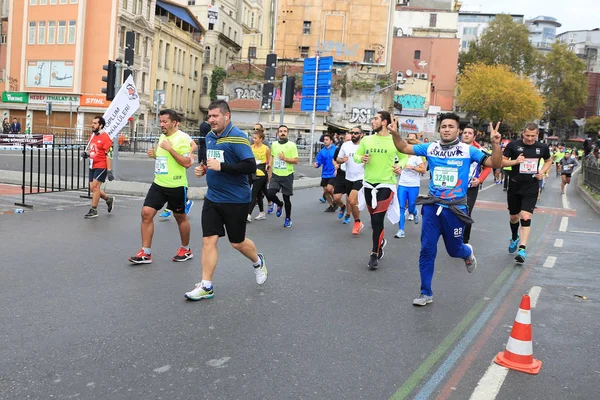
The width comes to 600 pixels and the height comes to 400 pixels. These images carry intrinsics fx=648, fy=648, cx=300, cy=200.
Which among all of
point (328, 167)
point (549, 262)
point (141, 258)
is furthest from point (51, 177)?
point (549, 262)

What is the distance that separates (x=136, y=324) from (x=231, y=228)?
140 centimetres

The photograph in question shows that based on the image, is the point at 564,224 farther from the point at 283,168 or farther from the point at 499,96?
the point at 499,96

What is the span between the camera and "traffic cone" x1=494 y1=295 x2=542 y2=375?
4.48 meters

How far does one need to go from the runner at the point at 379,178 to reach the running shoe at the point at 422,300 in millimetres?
1921

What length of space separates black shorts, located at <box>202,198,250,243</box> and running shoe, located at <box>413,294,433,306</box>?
1.80 m

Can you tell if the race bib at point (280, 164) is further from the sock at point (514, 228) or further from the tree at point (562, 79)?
the tree at point (562, 79)

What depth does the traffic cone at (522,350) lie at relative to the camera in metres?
4.48

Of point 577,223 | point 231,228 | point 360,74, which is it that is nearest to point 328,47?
point 360,74

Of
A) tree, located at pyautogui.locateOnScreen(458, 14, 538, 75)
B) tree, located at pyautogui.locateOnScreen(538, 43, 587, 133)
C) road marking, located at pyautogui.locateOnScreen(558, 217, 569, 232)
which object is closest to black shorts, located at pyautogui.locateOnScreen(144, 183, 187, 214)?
road marking, located at pyautogui.locateOnScreen(558, 217, 569, 232)

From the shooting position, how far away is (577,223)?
1477cm

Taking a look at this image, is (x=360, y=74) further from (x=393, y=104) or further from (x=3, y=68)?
(x=3, y=68)

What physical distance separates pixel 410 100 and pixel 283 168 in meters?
60.1

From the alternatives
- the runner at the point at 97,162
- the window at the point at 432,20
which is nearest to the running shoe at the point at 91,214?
the runner at the point at 97,162

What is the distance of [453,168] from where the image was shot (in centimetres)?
616
